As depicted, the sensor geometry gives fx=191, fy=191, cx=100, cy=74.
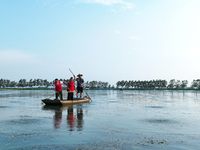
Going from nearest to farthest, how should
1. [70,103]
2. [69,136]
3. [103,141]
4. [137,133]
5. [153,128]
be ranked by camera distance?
[103,141], [69,136], [137,133], [153,128], [70,103]

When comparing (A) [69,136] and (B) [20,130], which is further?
(B) [20,130]

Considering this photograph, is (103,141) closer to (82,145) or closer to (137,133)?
(82,145)

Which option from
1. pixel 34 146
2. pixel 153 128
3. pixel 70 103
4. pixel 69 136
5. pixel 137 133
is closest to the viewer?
pixel 34 146

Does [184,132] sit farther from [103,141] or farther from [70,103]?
[70,103]

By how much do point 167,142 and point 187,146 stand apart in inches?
26.4

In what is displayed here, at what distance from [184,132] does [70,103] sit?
13966 millimetres

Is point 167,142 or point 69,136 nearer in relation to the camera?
point 167,142

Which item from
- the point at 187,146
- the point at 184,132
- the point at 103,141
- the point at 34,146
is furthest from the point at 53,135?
the point at 184,132

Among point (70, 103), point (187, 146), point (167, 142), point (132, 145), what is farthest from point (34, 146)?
point (70, 103)

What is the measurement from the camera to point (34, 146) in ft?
19.9

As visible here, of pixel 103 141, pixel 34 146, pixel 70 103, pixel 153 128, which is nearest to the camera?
pixel 34 146

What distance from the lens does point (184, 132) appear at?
841cm

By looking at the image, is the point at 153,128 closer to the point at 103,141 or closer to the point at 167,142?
the point at 167,142

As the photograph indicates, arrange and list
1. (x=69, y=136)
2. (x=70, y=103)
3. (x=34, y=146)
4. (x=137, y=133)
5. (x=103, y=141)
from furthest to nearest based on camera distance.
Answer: (x=70, y=103) < (x=137, y=133) < (x=69, y=136) < (x=103, y=141) < (x=34, y=146)
